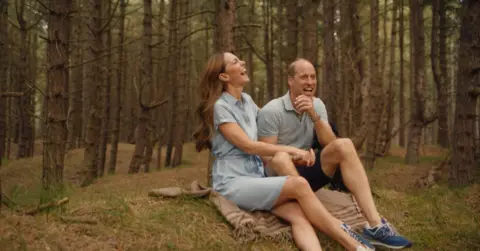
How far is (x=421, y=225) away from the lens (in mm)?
5289

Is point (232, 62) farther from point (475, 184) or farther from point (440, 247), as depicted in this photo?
point (475, 184)

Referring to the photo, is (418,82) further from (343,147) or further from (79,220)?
(79,220)

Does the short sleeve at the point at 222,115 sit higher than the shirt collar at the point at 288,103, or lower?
lower

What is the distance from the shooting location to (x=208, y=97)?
4.71 meters

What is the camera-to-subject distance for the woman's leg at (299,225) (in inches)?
155

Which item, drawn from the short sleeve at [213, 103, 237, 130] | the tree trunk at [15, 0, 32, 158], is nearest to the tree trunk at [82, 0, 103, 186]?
the tree trunk at [15, 0, 32, 158]

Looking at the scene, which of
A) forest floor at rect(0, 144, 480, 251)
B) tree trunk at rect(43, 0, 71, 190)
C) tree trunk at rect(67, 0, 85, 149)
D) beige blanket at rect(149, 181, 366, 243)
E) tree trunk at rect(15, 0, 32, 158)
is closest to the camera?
forest floor at rect(0, 144, 480, 251)

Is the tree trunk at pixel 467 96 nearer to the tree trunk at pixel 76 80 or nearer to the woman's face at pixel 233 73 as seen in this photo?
the woman's face at pixel 233 73

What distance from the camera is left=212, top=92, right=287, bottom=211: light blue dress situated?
4137mm

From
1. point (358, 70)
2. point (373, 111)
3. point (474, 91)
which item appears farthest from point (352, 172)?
point (358, 70)

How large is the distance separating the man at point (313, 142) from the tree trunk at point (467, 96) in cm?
404

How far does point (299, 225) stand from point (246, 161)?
32.3 inches

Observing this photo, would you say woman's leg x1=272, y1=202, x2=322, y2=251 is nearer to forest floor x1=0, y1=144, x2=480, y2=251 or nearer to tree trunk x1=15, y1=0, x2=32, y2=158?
forest floor x1=0, y1=144, x2=480, y2=251

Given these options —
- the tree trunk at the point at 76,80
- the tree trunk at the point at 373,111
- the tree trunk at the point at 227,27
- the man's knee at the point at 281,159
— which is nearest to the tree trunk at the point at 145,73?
the tree trunk at the point at 76,80
